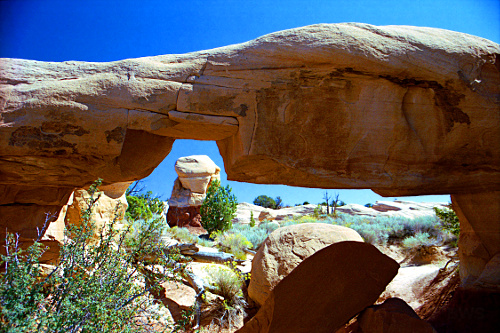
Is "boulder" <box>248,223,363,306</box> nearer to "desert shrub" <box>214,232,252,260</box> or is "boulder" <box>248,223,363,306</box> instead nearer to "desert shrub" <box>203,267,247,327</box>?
"desert shrub" <box>203,267,247,327</box>

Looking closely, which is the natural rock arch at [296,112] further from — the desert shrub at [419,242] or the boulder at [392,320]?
the desert shrub at [419,242]

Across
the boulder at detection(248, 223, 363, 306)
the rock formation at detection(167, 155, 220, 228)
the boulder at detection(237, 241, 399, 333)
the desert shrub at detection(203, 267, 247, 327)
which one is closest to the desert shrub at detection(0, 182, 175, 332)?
the boulder at detection(237, 241, 399, 333)

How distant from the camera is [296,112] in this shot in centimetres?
353

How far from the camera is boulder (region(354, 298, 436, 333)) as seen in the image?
3.69 m

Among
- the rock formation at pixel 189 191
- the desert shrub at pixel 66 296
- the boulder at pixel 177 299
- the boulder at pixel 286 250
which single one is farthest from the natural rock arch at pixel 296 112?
the rock formation at pixel 189 191

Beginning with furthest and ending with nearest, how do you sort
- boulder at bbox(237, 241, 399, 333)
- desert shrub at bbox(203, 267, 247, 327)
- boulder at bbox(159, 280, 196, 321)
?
boulder at bbox(159, 280, 196, 321)
desert shrub at bbox(203, 267, 247, 327)
boulder at bbox(237, 241, 399, 333)

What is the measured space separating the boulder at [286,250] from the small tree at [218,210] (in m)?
9.36

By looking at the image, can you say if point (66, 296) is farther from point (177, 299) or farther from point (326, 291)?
point (177, 299)

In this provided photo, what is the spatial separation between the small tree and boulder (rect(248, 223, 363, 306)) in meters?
9.36

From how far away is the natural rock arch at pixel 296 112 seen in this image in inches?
135

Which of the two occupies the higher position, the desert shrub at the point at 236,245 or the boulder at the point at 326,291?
the boulder at the point at 326,291

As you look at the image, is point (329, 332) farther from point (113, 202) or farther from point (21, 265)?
point (113, 202)

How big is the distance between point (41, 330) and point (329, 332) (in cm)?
291

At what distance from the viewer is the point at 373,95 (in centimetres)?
358
